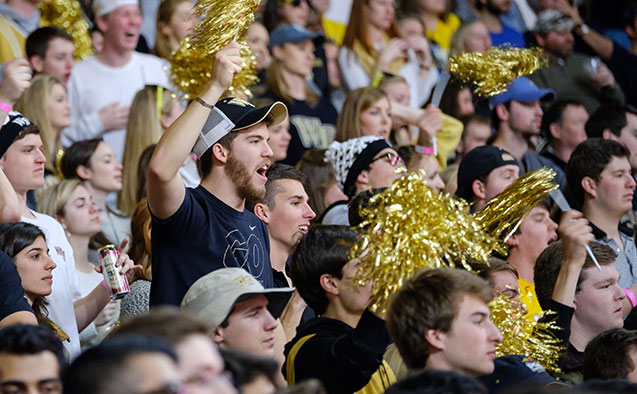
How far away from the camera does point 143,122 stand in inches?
303

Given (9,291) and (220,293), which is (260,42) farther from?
(220,293)

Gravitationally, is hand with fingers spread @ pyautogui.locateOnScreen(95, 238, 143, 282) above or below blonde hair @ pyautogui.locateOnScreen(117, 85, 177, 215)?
above

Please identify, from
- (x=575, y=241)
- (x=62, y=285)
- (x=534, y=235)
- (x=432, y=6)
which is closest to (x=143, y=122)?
(x=62, y=285)

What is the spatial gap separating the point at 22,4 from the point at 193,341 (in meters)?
6.76

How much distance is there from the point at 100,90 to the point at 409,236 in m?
4.78

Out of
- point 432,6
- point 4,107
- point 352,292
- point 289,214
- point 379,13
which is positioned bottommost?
point 432,6

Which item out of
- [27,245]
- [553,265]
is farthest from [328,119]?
[27,245]

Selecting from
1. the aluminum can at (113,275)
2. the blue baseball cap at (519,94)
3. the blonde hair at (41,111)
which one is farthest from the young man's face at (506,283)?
the blonde hair at (41,111)

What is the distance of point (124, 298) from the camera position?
5305 millimetres

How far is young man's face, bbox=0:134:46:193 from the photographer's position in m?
5.52

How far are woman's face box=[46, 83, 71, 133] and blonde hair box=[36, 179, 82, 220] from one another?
3.16ft

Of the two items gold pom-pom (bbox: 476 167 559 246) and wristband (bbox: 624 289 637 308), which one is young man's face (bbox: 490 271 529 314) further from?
wristband (bbox: 624 289 637 308)

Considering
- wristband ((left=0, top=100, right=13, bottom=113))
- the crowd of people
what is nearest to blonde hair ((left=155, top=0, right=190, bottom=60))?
the crowd of people

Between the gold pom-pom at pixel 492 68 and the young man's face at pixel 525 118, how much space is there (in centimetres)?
96
